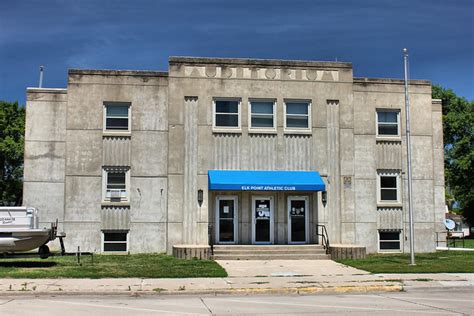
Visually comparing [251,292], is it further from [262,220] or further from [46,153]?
[46,153]

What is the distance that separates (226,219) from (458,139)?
105 ft

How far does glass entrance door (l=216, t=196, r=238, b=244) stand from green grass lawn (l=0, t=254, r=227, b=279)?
301cm

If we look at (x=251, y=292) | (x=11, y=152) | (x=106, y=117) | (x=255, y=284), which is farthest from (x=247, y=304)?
(x=11, y=152)

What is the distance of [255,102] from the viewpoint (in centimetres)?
2442

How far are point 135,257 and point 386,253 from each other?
35.4ft

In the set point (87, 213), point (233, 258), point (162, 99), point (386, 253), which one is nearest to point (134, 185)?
point (87, 213)

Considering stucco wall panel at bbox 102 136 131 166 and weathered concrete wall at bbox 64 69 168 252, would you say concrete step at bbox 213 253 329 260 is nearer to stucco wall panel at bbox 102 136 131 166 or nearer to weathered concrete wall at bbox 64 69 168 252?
weathered concrete wall at bbox 64 69 168 252

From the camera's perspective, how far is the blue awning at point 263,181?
22.3 meters

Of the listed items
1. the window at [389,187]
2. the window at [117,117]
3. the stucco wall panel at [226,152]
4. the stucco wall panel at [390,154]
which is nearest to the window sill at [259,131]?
the stucco wall panel at [226,152]

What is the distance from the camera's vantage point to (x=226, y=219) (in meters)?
23.8

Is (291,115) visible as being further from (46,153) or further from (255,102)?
(46,153)

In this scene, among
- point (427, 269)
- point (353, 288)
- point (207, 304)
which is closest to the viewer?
point (207, 304)

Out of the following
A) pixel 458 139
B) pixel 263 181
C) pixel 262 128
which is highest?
pixel 458 139

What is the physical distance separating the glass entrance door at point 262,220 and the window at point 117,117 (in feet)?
21.0
